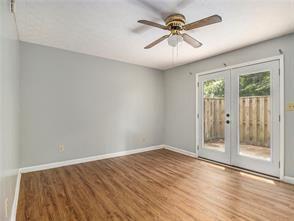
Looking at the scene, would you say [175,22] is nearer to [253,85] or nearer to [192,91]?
[253,85]

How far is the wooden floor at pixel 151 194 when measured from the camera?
1.90 m

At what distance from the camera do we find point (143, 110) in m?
4.81

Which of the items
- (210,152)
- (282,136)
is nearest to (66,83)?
(210,152)

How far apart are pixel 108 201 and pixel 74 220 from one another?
475mm

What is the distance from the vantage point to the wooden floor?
1.90 m

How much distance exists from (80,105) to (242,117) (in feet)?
11.6

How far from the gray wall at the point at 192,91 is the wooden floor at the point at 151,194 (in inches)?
38.5

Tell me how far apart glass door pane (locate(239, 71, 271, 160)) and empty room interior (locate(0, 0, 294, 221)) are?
19 mm

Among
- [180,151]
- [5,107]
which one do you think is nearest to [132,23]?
[5,107]

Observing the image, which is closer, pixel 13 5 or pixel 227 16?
pixel 13 5

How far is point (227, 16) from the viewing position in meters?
2.22

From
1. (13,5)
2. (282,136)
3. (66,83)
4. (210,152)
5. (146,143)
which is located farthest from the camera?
(146,143)

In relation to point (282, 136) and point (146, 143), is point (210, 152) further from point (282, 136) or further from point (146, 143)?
point (146, 143)

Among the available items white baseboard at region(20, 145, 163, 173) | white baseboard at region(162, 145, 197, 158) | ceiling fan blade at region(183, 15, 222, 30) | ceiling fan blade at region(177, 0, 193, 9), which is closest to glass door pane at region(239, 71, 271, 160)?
white baseboard at region(162, 145, 197, 158)
